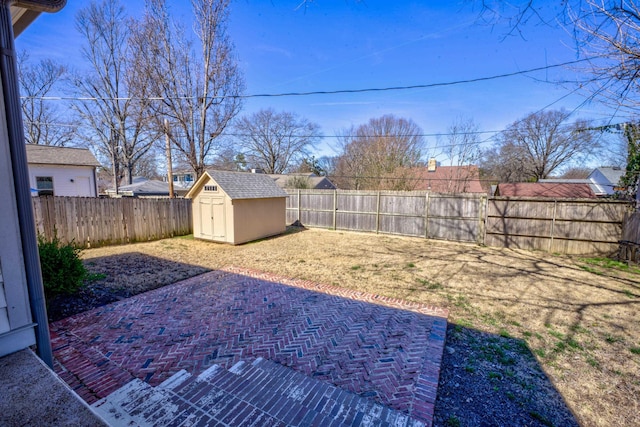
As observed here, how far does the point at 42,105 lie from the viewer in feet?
70.0

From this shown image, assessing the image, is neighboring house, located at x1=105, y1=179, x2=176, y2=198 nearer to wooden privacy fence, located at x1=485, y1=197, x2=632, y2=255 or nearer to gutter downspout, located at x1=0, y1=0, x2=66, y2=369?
gutter downspout, located at x1=0, y1=0, x2=66, y2=369

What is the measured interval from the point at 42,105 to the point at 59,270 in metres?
26.3

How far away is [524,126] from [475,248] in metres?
23.7

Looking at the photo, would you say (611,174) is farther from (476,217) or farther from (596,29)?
(596,29)

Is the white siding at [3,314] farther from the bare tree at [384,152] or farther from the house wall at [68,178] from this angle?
the house wall at [68,178]

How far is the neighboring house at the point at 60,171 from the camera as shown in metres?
15.2

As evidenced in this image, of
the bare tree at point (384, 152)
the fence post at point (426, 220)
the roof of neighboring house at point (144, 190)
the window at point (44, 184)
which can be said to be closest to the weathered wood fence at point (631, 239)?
the fence post at point (426, 220)

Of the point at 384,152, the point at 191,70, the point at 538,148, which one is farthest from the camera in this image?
the point at 538,148

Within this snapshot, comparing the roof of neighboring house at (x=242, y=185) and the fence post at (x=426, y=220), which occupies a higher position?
the roof of neighboring house at (x=242, y=185)

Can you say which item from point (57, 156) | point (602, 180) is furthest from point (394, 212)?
point (602, 180)

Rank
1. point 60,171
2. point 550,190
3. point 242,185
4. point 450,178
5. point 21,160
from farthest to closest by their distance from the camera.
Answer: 1. point 450,178
2. point 60,171
3. point 550,190
4. point 242,185
5. point 21,160

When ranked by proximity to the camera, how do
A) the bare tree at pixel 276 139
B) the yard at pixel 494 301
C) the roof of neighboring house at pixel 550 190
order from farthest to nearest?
the bare tree at pixel 276 139
the roof of neighboring house at pixel 550 190
the yard at pixel 494 301

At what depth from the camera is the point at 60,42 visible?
1003 centimetres

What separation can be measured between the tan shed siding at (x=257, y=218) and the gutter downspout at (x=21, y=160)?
7468mm
